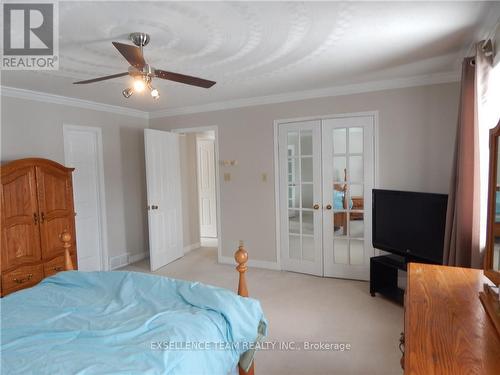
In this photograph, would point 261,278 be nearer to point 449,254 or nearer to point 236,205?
point 236,205

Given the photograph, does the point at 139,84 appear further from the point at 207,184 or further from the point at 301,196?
the point at 207,184

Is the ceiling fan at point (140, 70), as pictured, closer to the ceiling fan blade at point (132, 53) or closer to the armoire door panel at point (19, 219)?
the ceiling fan blade at point (132, 53)

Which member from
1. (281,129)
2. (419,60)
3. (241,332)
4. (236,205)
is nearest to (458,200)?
(419,60)

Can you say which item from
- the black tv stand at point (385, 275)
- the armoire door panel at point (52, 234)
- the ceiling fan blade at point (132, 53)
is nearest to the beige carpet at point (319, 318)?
the black tv stand at point (385, 275)

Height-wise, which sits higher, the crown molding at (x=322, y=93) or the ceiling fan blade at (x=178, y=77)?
the crown molding at (x=322, y=93)

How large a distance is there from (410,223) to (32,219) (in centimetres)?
388

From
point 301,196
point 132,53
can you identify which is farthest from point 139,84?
point 301,196

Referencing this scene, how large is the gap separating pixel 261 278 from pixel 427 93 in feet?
9.75

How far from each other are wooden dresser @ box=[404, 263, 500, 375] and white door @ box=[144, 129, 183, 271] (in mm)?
3636

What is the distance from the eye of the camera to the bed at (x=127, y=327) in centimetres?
136

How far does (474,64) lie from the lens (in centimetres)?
229

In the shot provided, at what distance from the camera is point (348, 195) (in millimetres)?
3924

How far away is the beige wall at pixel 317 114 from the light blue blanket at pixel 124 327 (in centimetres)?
248

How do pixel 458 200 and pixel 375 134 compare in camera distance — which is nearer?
pixel 458 200
